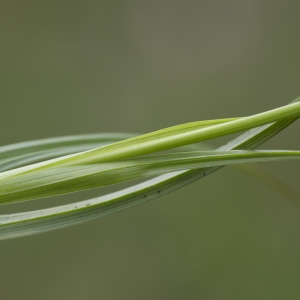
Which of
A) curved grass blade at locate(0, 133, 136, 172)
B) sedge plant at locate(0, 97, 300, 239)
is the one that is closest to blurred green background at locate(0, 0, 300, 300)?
curved grass blade at locate(0, 133, 136, 172)

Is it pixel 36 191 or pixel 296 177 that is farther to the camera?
pixel 296 177

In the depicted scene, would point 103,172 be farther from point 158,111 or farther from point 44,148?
point 158,111

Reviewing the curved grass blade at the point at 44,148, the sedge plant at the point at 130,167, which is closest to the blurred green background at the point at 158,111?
the curved grass blade at the point at 44,148

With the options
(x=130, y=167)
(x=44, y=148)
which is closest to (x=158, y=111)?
(x=44, y=148)

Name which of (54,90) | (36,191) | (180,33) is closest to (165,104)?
(180,33)

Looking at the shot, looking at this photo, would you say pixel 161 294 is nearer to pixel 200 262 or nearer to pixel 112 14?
pixel 200 262

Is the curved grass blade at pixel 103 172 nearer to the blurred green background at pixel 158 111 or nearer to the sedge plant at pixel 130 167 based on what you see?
the sedge plant at pixel 130 167

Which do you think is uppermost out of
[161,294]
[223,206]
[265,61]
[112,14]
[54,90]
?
[112,14]
